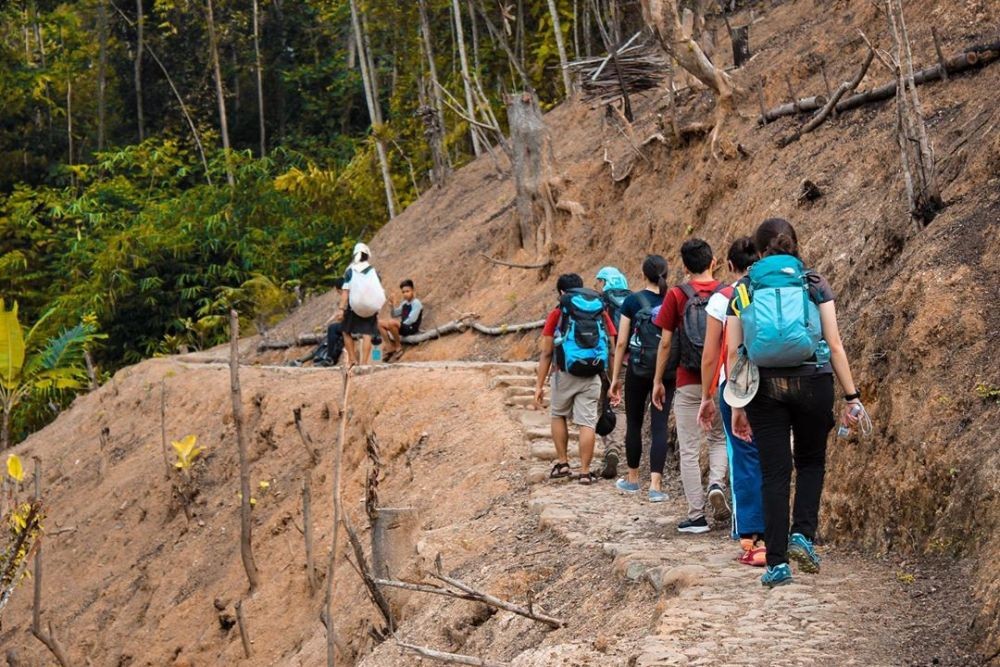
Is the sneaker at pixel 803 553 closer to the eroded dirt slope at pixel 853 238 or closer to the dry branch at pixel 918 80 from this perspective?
the eroded dirt slope at pixel 853 238

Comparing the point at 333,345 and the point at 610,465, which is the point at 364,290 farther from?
the point at 610,465

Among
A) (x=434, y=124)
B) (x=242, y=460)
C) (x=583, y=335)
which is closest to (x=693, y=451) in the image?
(x=583, y=335)

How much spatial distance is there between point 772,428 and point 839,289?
165 inches

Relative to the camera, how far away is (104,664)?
14.9m

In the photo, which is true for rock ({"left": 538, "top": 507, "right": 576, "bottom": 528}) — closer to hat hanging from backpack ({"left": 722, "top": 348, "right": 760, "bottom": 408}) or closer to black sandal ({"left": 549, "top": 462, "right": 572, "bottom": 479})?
black sandal ({"left": 549, "top": 462, "right": 572, "bottom": 479})

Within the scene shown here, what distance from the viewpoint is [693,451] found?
886 cm

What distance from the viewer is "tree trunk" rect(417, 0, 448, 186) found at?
1014 inches

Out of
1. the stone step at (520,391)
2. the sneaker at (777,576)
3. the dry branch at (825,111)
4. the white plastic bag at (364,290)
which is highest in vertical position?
the dry branch at (825,111)

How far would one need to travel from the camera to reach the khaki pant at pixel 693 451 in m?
8.71

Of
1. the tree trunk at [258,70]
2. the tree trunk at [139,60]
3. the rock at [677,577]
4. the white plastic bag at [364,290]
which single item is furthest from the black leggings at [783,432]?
the tree trunk at [139,60]

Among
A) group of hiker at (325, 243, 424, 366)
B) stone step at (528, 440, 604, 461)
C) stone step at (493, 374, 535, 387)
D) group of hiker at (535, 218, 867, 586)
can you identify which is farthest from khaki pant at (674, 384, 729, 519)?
group of hiker at (325, 243, 424, 366)

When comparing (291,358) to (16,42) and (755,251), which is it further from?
(16,42)

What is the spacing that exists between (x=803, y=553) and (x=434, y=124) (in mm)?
19632

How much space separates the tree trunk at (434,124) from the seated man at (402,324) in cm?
622
